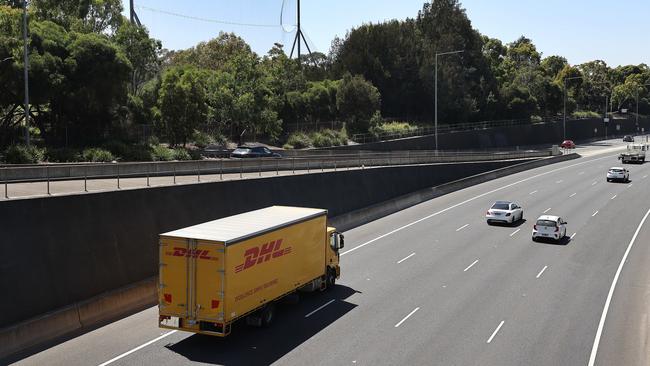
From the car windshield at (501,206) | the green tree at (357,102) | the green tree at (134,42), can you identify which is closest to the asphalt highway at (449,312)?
the car windshield at (501,206)

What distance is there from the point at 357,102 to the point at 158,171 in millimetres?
49858

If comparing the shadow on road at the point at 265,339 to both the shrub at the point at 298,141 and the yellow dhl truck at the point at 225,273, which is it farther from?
the shrub at the point at 298,141

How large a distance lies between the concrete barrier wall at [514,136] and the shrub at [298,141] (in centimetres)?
359

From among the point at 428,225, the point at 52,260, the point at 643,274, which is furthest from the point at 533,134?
the point at 52,260

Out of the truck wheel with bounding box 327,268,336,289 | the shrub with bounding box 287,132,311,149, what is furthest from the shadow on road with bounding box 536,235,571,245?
the shrub with bounding box 287,132,311,149

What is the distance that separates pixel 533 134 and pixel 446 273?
316 ft

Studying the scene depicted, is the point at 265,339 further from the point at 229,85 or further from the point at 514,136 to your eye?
the point at 514,136

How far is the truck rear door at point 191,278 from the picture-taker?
58.5ft

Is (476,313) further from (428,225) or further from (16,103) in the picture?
(16,103)

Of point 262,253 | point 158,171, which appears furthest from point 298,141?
point 262,253

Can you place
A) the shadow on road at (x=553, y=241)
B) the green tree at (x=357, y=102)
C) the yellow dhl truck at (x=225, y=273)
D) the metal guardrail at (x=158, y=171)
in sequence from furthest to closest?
1. the green tree at (x=357, y=102)
2. the shadow on road at (x=553, y=241)
3. the metal guardrail at (x=158, y=171)
4. the yellow dhl truck at (x=225, y=273)

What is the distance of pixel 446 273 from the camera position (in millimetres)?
28453

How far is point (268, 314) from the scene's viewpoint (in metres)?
20.3

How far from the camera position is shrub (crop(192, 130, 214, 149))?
5809 cm
